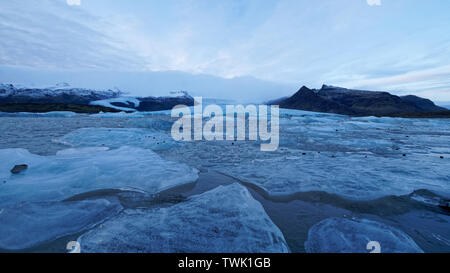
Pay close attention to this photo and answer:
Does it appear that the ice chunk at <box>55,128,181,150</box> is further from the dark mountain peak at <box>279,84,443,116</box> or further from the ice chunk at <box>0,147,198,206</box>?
the dark mountain peak at <box>279,84,443,116</box>

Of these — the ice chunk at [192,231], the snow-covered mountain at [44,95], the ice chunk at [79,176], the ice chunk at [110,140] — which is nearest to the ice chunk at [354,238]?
the ice chunk at [192,231]

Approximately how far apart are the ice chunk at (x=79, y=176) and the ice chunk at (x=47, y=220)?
42 cm

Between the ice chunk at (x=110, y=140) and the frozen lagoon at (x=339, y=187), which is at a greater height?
the ice chunk at (x=110, y=140)

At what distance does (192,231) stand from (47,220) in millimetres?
1819

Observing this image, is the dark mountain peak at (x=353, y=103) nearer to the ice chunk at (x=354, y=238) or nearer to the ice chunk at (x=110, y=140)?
the ice chunk at (x=110, y=140)

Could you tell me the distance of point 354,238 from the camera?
6.42ft

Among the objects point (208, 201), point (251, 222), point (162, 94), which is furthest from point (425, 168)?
point (162, 94)

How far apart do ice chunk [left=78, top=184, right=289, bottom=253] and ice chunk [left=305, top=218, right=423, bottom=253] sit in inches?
16.2

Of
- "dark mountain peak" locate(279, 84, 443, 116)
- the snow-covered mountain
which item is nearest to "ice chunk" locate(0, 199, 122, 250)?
"dark mountain peak" locate(279, 84, 443, 116)

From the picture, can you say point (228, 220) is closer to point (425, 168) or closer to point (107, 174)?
point (107, 174)

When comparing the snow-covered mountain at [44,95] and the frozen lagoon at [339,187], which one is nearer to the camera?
the frozen lagoon at [339,187]

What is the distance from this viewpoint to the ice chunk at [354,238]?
184 centimetres

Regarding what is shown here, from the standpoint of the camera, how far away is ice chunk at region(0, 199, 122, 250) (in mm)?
1938

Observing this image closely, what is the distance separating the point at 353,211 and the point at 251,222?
155 centimetres
